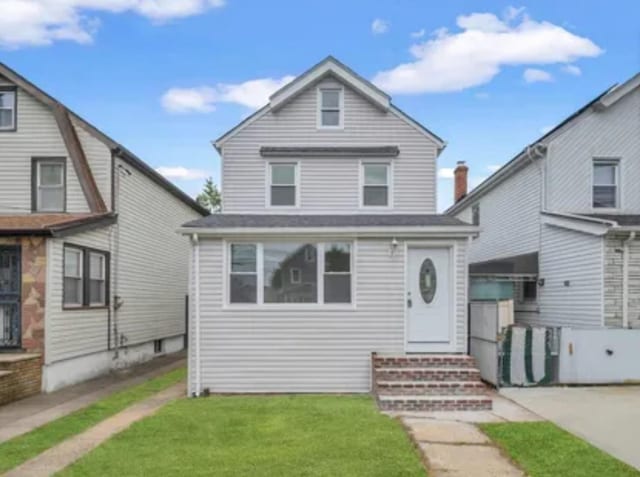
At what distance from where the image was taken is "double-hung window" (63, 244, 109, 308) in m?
12.2

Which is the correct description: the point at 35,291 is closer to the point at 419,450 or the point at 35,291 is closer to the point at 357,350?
the point at 357,350

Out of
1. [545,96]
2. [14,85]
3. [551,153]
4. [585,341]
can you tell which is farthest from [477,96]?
[14,85]

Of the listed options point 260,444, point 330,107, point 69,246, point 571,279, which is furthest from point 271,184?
point 571,279

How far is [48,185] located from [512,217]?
41.7 ft

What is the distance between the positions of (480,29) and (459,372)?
12.7m

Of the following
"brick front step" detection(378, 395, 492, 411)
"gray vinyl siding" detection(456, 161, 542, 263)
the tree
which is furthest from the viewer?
the tree

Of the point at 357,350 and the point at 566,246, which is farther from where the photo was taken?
the point at 566,246

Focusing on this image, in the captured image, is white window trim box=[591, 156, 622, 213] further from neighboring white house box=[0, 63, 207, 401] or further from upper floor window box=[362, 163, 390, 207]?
neighboring white house box=[0, 63, 207, 401]

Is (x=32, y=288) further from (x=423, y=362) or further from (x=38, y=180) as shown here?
(x=423, y=362)

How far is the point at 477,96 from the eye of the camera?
2141cm

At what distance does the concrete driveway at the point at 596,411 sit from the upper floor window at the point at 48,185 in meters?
10.9

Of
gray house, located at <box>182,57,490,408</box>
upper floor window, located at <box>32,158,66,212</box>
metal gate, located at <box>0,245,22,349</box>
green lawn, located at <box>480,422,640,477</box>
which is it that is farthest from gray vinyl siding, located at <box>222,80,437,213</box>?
green lawn, located at <box>480,422,640,477</box>

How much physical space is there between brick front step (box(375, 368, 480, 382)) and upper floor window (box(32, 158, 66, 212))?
8750 mm

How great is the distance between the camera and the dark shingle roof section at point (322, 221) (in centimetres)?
1076
